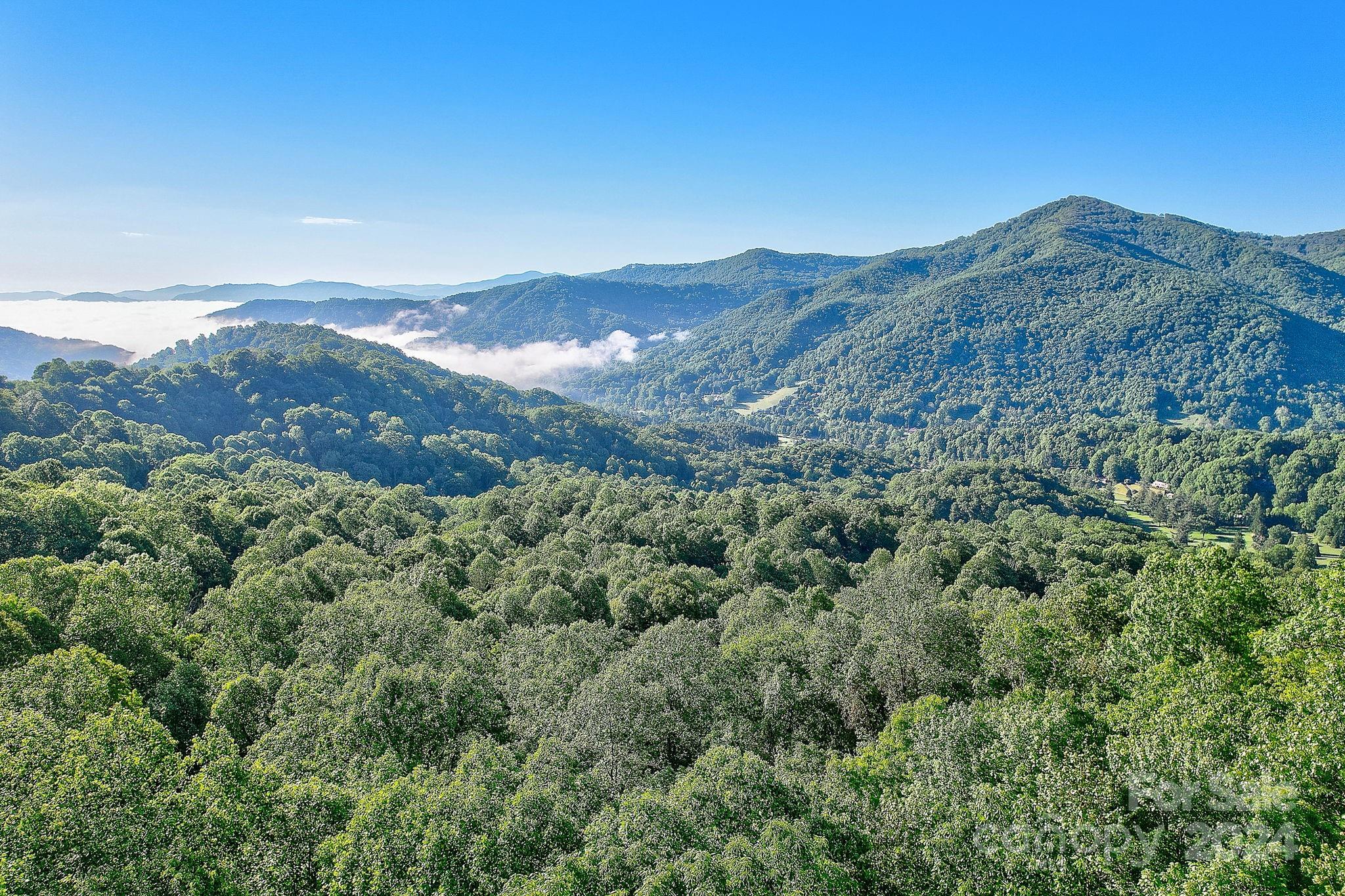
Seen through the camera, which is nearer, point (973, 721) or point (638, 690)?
point (973, 721)

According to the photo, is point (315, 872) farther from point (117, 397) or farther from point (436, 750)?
point (117, 397)

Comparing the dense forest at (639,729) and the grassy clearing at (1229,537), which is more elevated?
the dense forest at (639,729)

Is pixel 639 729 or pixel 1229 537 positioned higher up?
pixel 639 729

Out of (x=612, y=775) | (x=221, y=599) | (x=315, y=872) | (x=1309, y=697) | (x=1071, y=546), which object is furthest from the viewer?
(x=1071, y=546)

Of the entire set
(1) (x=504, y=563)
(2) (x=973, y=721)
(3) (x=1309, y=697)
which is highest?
(3) (x=1309, y=697)

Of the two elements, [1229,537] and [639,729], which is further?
[1229,537]

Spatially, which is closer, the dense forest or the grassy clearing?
the dense forest

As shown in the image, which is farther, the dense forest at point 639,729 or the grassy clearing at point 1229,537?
the grassy clearing at point 1229,537

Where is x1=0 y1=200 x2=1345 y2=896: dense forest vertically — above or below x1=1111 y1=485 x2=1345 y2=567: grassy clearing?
above

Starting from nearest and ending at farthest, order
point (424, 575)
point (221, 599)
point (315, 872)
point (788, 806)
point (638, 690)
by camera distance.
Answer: point (315, 872) < point (788, 806) < point (638, 690) < point (221, 599) < point (424, 575)

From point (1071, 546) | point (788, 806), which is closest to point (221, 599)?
point (788, 806)

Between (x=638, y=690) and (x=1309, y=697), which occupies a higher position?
(x=1309, y=697)
